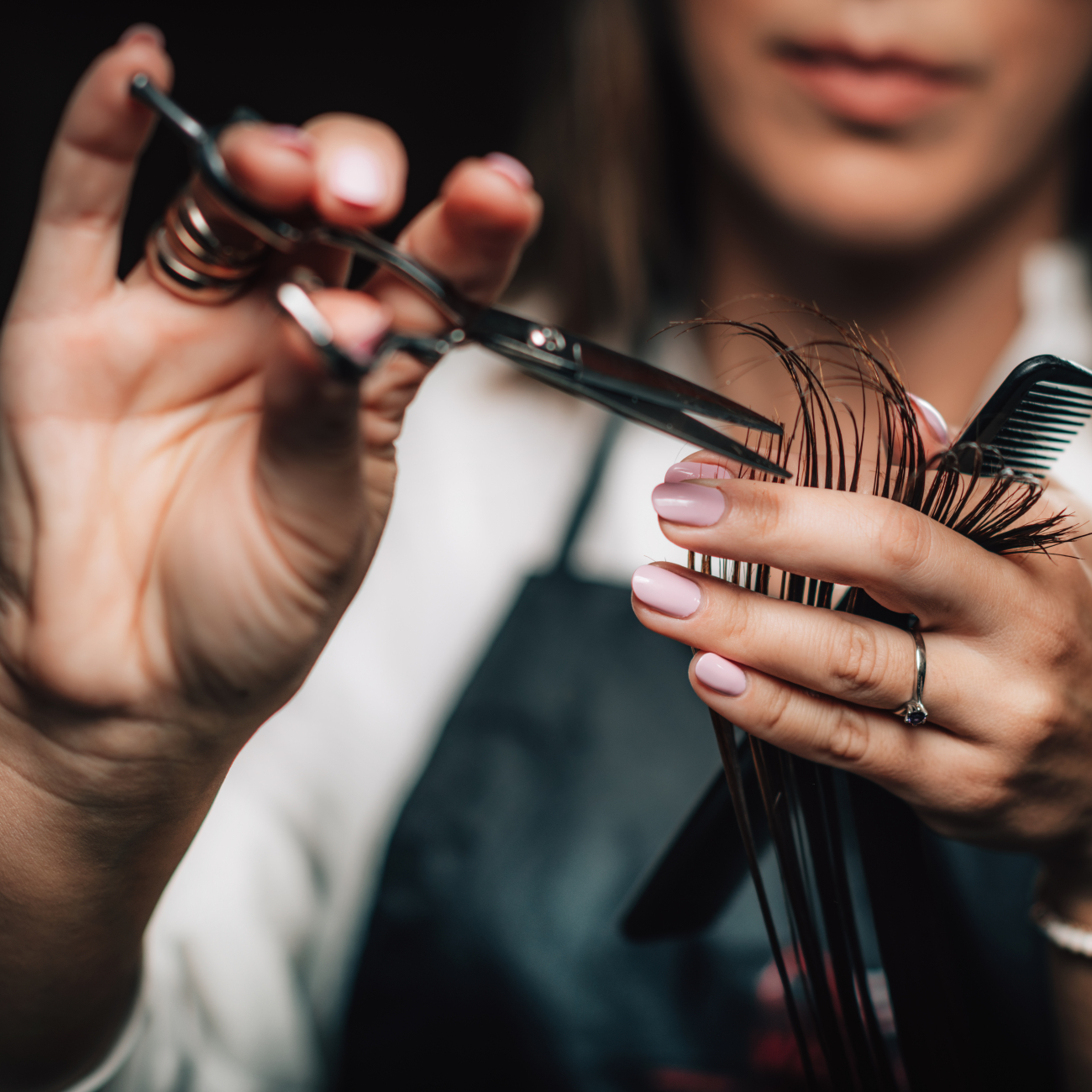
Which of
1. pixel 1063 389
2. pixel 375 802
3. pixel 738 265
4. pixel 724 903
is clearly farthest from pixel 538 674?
pixel 1063 389

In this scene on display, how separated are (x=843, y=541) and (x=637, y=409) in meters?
0.11

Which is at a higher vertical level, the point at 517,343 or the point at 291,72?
the point at 291,72

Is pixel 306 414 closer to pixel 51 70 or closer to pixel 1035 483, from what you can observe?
pixel 1035 483

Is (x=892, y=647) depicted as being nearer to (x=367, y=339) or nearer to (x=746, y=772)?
(x=746, y=772)

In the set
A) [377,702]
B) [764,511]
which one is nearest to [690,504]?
[764,511]

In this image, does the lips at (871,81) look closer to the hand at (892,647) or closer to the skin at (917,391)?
the skin at (917,391)

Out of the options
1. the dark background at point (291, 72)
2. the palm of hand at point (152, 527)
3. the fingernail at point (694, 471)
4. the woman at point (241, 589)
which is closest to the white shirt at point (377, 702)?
the woman at point (241, 589)

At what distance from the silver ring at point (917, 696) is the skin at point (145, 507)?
0.28m

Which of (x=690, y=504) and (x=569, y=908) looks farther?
(x=569, y=908)

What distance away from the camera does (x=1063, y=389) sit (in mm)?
497

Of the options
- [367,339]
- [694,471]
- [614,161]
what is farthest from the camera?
[614,161]

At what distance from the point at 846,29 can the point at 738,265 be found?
0.36m

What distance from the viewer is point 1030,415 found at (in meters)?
0.50

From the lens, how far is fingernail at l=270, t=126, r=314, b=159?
0.42 metres
